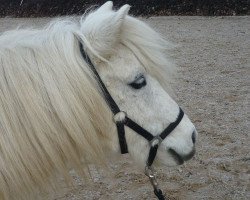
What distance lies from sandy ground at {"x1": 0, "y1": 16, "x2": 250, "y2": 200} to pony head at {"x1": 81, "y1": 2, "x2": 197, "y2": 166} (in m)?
0.36

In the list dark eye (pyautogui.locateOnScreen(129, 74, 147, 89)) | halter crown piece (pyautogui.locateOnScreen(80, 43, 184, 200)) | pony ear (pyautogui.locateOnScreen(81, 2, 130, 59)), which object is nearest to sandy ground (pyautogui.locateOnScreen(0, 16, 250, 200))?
halter crown piece (pyautogui.locateOnScreen(80, 43, 184, 200))

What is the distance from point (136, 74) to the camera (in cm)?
186

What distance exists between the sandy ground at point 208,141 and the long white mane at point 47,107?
0.43m

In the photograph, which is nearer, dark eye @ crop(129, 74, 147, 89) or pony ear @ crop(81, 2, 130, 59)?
pony ear @ crop(81, 2, 130, 59)

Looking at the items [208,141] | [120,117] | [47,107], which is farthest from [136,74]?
[208,141]

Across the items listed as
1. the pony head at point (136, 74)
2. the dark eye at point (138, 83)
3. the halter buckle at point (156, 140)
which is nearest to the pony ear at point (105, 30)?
the pony head at point (136, 74)

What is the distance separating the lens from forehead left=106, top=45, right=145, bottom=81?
1.85 m

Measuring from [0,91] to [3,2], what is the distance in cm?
1503

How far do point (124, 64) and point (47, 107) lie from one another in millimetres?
386

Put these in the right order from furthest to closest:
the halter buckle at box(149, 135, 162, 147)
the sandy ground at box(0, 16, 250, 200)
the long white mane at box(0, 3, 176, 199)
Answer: the sandy ground at box(0, 16, 250, 200), the halter buckle at box(149, 135, 162, 147), the long white mane at box(0, 3, 176, 199)

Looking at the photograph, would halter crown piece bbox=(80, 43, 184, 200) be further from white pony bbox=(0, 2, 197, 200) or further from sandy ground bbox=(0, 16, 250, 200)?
sandy ground bbox=(0, 16, 250, 200)

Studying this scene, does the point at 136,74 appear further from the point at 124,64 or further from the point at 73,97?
the point at 73,97

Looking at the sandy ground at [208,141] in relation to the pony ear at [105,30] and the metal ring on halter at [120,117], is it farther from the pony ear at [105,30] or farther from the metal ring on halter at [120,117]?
the pony ear at [105,30]

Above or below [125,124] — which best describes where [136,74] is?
above
